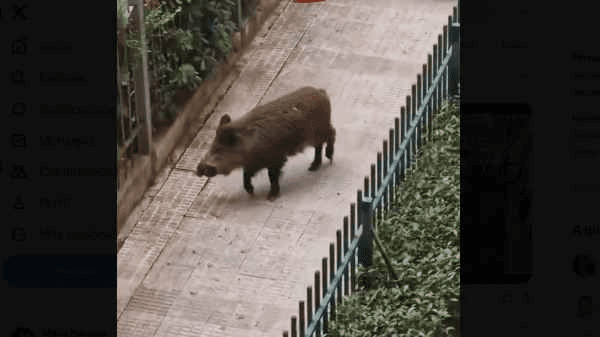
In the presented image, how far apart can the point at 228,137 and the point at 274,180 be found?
501mm

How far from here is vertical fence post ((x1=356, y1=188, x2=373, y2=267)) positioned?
9.00m

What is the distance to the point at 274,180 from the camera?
35.3 ft

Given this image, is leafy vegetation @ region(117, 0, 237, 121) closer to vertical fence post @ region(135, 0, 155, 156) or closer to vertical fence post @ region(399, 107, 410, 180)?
vertical fence post @ region(135, 0, 155, 156)

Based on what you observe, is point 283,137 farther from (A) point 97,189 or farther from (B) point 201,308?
(A) point 97,189

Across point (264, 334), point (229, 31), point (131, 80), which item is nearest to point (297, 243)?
point (264, 334)

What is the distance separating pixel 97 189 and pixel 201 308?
7343 millimetres

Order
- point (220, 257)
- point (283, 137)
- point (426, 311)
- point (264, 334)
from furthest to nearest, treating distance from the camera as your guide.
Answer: point (283, 137), point (220, 257), point (264, 334), point (426, 311)

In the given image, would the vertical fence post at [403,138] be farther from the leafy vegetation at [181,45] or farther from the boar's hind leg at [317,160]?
the leafy vegetation at [181,45]

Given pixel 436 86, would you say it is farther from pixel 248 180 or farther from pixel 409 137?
pixel 248 180

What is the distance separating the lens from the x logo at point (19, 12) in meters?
2.11

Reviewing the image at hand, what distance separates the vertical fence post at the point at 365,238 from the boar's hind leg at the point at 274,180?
1717 millimetres

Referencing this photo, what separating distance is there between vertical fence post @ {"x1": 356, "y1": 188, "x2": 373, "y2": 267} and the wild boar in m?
1.72

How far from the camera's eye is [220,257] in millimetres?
10039

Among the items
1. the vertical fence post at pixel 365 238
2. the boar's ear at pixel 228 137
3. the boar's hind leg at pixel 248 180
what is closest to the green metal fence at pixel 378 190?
the vertical fence post at pixel 365 238
